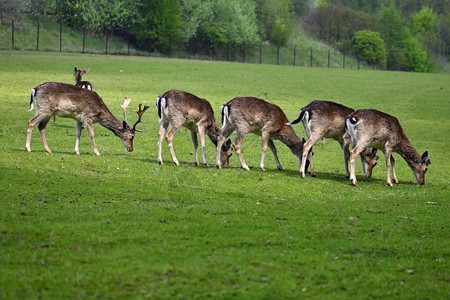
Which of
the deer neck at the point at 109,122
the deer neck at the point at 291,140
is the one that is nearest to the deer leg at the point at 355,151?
the deer neck at the point at 291,140

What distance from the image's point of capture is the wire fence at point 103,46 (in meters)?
59.8

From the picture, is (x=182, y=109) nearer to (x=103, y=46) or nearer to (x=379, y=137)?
(x=379, y=137)

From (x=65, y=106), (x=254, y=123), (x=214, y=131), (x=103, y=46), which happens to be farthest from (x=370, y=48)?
(x=65, y=106)

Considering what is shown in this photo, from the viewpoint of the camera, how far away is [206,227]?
1063cm

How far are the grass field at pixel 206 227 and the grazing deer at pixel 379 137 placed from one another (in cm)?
53

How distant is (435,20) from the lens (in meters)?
138

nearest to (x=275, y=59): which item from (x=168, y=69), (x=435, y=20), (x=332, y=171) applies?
(x=168, y=69)

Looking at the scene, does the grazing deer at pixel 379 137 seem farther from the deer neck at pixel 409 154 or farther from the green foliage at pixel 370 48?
the green foliage at pixel 370 48

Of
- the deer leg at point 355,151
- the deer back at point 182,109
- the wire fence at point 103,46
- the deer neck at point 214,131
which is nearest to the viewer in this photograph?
the deer leg at point 355,151

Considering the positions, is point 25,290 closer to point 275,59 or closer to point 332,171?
point 332,171

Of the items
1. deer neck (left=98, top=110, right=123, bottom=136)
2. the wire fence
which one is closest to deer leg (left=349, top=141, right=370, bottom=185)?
deer neck (left=98, top=110, right=123, bottom=136)

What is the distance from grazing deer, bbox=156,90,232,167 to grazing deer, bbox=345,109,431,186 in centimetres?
310

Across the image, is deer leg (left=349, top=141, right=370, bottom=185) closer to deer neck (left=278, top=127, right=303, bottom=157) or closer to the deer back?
deer neck (left=278, top=127, right=303, bottom=157)

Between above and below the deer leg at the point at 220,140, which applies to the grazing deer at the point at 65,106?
above
